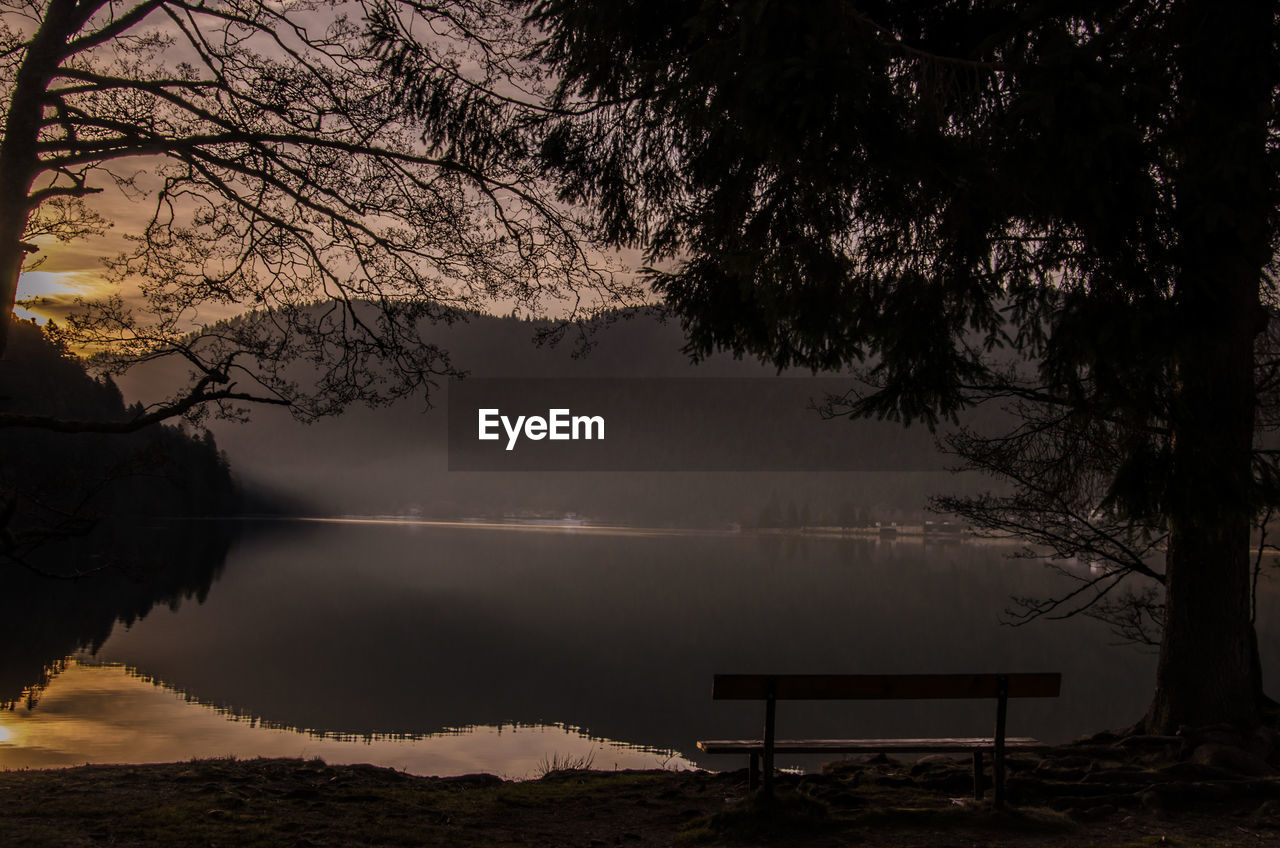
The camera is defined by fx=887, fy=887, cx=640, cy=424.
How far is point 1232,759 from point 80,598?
38.9 m

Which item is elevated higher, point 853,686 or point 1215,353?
point 1215,353

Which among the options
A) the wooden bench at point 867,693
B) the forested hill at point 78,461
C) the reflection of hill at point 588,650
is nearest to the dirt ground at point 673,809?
the wooden bench at point 867,693

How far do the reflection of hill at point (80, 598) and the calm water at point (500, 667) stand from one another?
0.28 meters

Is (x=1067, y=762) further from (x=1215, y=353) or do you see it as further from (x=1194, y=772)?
(x=1215, y=353)

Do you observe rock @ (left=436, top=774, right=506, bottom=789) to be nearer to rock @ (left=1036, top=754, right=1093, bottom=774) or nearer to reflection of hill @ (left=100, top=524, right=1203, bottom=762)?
rock @ (left=1036, top=754, right=1093, bottom=774)

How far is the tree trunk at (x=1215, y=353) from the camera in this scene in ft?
17.4

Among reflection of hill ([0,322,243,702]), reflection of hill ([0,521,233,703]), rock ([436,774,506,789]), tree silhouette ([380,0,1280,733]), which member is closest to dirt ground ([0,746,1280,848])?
rock ([436,774,506,789])

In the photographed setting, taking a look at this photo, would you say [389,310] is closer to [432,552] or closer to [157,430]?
[157,430]

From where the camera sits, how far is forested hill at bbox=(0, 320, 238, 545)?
7.38 metres

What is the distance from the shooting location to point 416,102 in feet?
26.2

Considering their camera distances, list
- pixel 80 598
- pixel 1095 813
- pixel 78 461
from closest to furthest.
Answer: pixel 1095 813 → pixel 78 461 → pixel 80 598

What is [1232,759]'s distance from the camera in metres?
6.07

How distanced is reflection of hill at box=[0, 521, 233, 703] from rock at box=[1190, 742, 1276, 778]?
358 inches

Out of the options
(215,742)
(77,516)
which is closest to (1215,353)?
(77,516)
